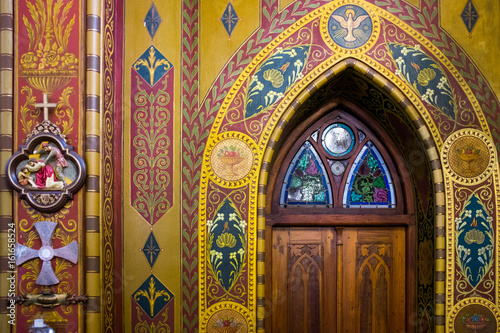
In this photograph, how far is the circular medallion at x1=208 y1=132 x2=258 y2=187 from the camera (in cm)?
434

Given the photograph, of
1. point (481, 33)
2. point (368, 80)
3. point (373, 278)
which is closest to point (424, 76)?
point (368, 80)

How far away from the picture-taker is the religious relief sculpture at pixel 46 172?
3588mm

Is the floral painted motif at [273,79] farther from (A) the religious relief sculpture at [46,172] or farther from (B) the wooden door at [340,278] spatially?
(A) the religious relief sculpture at [46,172]

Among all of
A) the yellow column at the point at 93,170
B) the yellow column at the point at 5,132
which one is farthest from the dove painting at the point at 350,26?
the yellow column at the point at 5,132

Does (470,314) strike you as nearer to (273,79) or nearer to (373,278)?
(373,278)

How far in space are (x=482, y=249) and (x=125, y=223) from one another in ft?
9.53

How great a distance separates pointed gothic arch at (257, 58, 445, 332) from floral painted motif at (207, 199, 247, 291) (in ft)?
0.49

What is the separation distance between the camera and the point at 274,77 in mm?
4383

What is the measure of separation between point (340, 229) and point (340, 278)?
1.48 feet

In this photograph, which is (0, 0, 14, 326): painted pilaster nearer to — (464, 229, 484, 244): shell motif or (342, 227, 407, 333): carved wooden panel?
(342, 227, 407, 333): carved wooden panel

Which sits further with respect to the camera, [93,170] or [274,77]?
[274,77]

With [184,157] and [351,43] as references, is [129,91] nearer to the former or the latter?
[184,157]

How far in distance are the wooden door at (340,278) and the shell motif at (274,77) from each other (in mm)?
1368

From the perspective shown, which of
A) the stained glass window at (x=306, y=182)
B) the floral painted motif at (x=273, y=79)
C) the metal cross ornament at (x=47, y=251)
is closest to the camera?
the metal cross ornament at (x=47, y=251)
